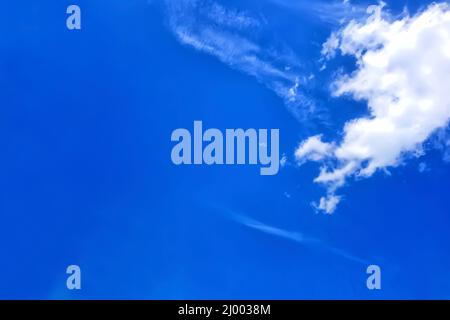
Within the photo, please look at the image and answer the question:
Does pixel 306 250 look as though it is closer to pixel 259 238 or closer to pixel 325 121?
pixel 259 238

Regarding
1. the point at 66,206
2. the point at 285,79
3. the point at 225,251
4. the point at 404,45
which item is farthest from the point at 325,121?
the point at 66,206

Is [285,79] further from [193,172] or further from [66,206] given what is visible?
[66,206]

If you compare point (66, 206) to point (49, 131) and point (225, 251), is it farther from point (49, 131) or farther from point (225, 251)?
point (225, 251)

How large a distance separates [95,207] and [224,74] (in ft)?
2.53

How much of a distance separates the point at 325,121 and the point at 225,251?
0.68m

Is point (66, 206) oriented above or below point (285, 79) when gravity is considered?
below

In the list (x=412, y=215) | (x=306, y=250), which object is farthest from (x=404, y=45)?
(x=306, y=250)

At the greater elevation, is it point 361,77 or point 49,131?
point 361,77

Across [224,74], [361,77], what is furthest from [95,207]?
[361,77]

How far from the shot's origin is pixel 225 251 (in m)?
2.77

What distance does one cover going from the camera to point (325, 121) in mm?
2770

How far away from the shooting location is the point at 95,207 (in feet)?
9.11
